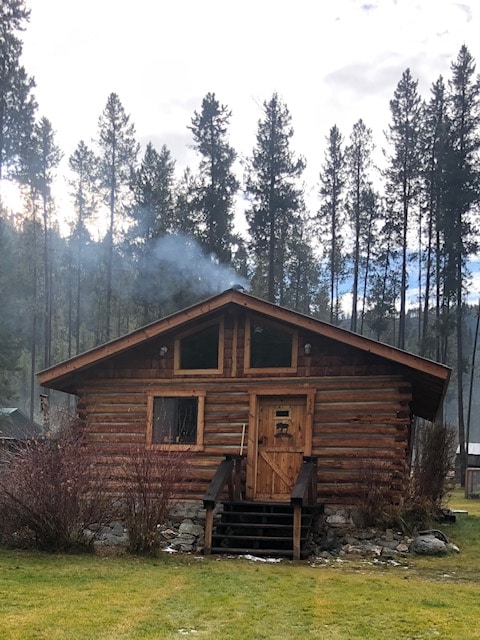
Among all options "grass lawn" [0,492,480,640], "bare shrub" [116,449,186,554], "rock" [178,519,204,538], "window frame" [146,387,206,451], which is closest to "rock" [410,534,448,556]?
"grass lawn" [0,492,480,640]

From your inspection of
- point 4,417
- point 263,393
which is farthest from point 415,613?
point 4,417

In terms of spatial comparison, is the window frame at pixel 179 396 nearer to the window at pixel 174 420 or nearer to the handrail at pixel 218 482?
the window at pixel 174 420

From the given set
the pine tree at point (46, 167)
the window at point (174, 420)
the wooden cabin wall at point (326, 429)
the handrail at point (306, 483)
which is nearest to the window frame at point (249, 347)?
the wooden cabin wall at point (326, 429)

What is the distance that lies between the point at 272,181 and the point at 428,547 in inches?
1156

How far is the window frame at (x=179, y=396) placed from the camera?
1447 cm

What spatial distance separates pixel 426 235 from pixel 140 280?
1698 cm

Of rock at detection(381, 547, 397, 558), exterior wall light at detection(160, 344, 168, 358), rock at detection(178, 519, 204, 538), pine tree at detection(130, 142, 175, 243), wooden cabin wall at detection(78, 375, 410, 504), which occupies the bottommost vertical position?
rock at detection(178, 519, 204, 538)

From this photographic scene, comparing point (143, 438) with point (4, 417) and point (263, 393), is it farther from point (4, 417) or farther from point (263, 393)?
point (4, 417)

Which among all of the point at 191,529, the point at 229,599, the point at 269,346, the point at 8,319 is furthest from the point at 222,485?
A: the point at 8,319

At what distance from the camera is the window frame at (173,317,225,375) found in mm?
14656

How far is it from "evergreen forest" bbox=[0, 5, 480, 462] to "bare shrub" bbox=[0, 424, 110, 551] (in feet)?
78.8

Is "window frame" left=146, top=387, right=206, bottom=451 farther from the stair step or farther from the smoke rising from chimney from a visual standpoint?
the smoke rising from chimney

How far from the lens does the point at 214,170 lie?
39.2 metres

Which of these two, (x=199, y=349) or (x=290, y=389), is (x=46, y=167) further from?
(x=290, y=389)
